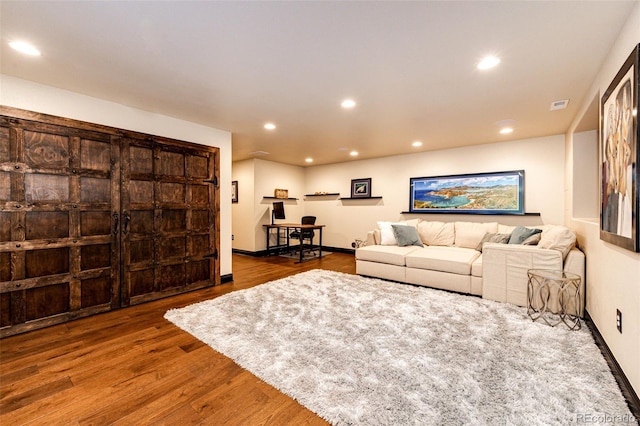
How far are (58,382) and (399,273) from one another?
3.73m

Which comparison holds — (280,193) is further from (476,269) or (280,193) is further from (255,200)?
(476,269)

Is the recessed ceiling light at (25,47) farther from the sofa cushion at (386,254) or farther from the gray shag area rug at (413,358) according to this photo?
the sofa cushion at (386,254)

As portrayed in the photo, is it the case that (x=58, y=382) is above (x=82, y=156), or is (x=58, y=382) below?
below

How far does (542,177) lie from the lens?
4.55 metres

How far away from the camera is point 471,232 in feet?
15.3

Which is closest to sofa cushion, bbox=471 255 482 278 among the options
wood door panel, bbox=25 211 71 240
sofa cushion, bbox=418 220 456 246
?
sofa cushion, bbox=418 220 456 246

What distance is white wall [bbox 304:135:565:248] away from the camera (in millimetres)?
4512

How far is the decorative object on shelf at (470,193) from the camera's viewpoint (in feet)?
15.6

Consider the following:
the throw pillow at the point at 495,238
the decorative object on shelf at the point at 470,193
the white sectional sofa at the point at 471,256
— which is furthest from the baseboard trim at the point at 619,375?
the decorative object on shelf at the point at 470,193

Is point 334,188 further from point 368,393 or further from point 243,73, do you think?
point 368,393

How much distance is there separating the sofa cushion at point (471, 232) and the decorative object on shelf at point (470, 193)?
458mm

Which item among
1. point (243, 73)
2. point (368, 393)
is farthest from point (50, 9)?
point (368, 393)

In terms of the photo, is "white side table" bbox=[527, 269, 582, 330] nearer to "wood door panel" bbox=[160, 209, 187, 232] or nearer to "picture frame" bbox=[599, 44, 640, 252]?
"picture frame" bbox=[599, 44, 640, 252]

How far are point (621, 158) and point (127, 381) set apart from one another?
140 inches
